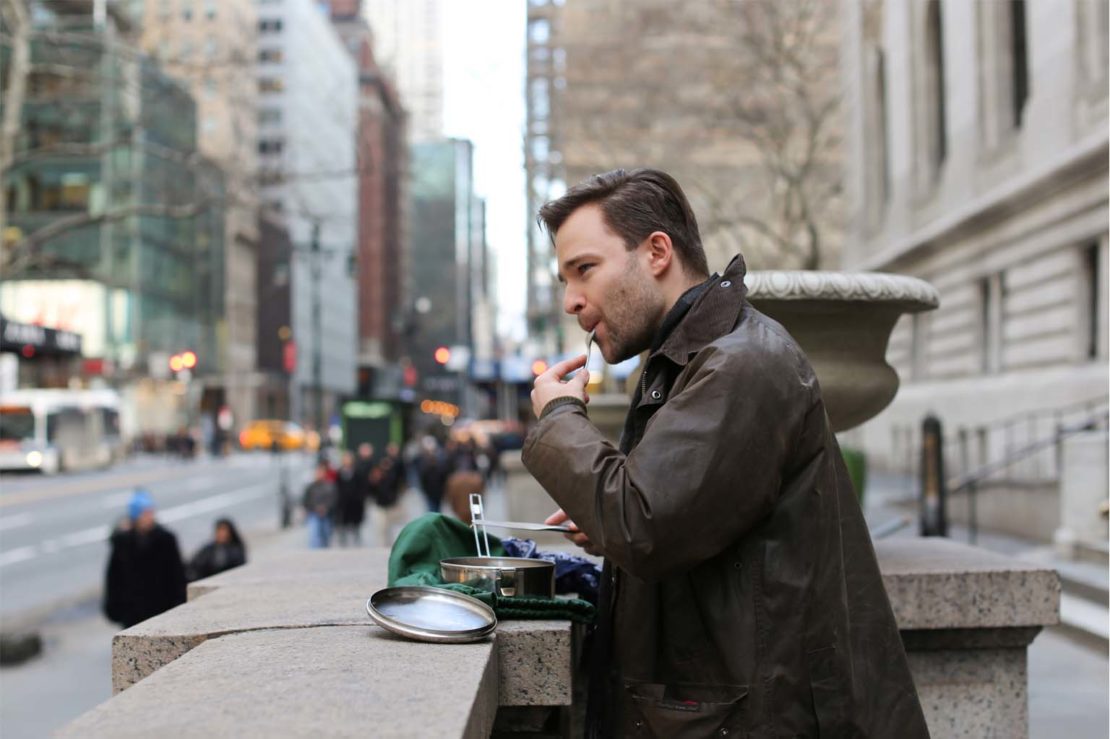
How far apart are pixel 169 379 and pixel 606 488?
78582mm

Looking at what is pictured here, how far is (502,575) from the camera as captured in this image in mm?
3158

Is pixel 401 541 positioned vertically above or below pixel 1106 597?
above

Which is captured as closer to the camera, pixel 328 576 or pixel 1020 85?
pixel 328 576

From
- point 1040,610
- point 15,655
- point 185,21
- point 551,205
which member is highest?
point 185,21

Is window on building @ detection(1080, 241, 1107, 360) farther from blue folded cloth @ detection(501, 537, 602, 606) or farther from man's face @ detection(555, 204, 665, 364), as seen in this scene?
man's face @ detection(555, 204, 665, 364)

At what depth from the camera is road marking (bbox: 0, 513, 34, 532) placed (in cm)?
2828

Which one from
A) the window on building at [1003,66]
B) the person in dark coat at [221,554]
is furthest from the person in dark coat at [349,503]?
the window on building at [1003,66]

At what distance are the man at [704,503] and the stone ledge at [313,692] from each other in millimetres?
389

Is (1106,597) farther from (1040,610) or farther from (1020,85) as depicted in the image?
(1020,85)

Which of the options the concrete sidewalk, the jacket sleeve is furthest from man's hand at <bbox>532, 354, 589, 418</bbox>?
the concrete sidewalk

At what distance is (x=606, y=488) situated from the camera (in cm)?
234

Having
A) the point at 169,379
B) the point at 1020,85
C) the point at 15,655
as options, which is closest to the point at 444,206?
the point at 169,379

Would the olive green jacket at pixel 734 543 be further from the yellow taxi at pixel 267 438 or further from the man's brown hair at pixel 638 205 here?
the yellow taxi at pixel 267 438

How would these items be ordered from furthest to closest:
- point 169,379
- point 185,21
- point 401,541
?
1. point 169,379
2. point 185,21
3. point 401,541
